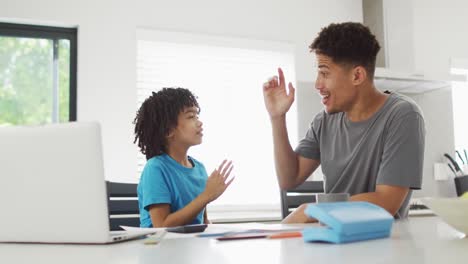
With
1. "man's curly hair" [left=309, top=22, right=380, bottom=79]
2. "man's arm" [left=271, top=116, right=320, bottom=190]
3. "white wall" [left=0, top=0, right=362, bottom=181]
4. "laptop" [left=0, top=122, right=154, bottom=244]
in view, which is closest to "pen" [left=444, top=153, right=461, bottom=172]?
"white wall" [left=0, top=0, right=362, bottom=181]

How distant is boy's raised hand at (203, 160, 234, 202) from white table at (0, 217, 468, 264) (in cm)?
65

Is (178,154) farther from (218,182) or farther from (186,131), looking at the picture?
(218,182)

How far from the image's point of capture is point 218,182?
64.7 inches

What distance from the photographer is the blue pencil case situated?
2.59 feet

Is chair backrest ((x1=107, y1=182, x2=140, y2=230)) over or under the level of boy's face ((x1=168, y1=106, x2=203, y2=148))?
under

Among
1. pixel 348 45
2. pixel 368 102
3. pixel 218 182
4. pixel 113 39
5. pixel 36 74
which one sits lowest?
pixel 218 182

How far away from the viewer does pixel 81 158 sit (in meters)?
0.88

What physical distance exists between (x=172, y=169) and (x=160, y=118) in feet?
0.81

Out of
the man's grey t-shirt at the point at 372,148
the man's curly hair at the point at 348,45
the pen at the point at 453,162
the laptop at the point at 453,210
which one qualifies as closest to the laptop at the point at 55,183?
the laptop at the point at 453,210

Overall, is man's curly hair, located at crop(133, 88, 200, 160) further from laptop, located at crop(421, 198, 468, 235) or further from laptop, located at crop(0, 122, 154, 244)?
laptop, located at crop(421, 198, 468, 235)

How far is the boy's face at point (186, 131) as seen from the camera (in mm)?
1924

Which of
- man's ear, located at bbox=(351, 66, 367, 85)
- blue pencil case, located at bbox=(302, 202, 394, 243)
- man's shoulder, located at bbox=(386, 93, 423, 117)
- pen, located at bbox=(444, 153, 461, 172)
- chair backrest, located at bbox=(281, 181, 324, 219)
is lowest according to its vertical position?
chair backrest, located at bbox=(281, 181, 324, 219)

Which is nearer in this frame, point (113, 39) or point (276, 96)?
point (276, 96)

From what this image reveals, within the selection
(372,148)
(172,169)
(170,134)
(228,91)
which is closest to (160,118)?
(170,134)
